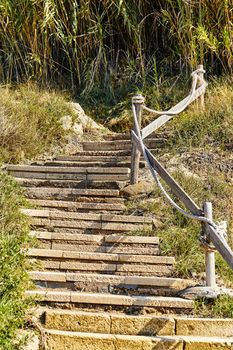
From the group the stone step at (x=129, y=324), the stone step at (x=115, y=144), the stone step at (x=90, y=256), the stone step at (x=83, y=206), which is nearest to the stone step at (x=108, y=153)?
the stone step at (x=115, y=144)

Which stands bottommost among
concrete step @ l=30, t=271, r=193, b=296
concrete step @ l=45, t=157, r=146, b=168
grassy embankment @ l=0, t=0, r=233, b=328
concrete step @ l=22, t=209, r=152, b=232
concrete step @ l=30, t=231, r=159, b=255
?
concrete step @ l=30, t=271, r=193, b=296

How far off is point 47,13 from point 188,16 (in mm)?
1936

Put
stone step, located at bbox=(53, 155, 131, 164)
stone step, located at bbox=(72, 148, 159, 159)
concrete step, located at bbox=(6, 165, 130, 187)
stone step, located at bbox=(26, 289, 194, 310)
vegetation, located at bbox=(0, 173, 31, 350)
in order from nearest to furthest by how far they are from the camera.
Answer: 1. vegetation, located at bbox=(0, 173, 31, 350)
2. stone step, located at bbox=(26, 289, 194, 310)
3. concrete step, located at bbox=(6, 165, 130, 187)
4. stone step, located at bbox=(53, 155, 131, 164)
5. stone step, located at bbox=(72, 148, 159, 159)

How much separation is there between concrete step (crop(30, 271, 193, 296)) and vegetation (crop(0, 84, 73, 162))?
8.50 feet

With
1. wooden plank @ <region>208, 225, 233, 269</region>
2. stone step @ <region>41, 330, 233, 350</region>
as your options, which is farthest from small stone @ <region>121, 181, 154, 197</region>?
stone step @ <region>41, 330, 233, 350</region>

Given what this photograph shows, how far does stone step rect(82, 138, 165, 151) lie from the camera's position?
7422 mm

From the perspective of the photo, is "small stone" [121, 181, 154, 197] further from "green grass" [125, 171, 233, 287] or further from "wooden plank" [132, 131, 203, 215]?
"wooden plank" [132, 131, 203, 215]

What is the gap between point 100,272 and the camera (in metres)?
5.27

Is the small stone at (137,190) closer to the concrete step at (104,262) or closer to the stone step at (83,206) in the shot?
the stone step at (83,206)

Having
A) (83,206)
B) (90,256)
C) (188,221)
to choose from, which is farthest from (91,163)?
(90,256)

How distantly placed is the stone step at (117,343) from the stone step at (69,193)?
89.8 inches

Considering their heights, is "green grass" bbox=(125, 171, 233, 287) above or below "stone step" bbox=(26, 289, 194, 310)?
above

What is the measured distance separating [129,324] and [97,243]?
129 centimetres

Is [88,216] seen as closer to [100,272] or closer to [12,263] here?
[100,272]
